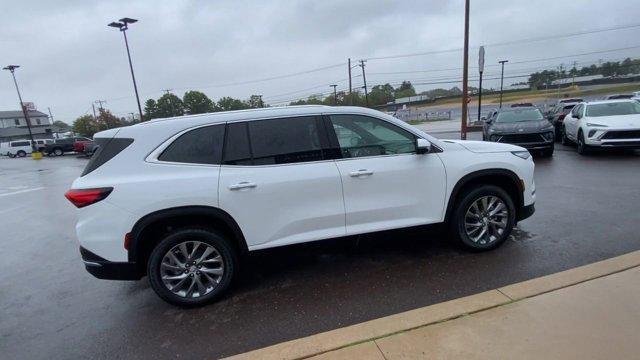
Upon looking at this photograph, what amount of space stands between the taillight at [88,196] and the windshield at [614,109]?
12.4m

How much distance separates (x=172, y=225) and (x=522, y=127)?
10418mm

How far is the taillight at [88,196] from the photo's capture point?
11.4 ft

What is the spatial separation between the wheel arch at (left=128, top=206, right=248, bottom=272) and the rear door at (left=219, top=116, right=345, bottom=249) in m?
0.08

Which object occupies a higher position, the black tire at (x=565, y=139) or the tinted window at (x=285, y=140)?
the tinted window at (x=285, y=140)

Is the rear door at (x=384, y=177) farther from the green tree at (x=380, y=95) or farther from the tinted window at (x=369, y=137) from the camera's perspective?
the green tree at (x=380, y=95)

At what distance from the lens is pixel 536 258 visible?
13.8 ft

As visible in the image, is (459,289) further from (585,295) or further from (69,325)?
(69,325)

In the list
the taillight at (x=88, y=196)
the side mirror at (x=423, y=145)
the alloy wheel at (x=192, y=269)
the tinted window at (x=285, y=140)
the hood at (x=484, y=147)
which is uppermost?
the tinted window at (x=285, y=140)

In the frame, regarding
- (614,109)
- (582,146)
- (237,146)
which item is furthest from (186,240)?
(614,109)

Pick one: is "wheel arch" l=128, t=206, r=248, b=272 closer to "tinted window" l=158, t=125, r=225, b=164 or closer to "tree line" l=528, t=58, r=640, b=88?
"tinted window" l=158, t=125, r=225, b=164

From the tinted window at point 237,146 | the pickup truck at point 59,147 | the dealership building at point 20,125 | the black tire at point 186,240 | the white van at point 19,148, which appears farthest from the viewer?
the dealership building at point 20,125

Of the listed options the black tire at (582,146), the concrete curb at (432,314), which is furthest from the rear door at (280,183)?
the black tire at (582,146)

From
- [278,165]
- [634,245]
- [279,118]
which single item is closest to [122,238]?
[278,165]

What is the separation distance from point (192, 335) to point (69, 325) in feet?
4.27
